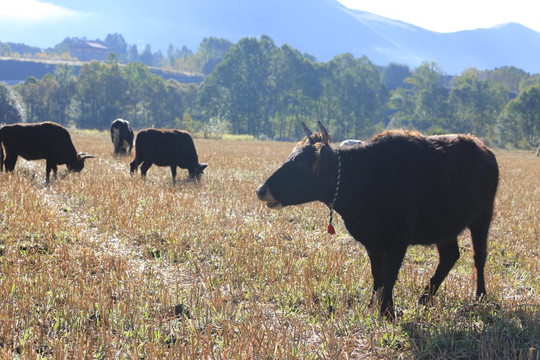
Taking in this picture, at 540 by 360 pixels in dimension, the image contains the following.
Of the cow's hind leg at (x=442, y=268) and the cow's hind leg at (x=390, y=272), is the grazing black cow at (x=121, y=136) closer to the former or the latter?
the cow's hind leg at (x=442, y=268)

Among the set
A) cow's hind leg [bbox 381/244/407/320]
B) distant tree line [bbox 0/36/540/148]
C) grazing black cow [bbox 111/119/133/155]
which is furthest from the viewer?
distant tree line [bbox 0/36/540/148]

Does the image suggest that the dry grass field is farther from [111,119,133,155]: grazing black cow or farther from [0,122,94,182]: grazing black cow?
[111,119,133,155]: grazing black cow

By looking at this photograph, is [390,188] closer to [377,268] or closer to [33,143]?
[377,268]

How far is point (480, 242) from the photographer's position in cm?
455

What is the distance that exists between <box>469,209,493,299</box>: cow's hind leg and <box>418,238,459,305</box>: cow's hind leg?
0.76 feet

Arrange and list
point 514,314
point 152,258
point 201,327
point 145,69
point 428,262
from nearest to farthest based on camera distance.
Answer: point 201,327 < point 514,314 < point 152,258 < point 428,262 < point 145,69

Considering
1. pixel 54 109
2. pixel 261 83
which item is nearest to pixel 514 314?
pixel 261 83

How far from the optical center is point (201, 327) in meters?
3.53

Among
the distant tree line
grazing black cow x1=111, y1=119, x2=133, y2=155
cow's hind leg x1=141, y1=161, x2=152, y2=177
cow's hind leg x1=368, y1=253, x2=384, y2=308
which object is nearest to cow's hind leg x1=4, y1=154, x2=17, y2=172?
cow's hind leg x1=141, y1=161, x2=152, y2=177

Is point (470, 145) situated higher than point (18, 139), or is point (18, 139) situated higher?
point (470, 145)

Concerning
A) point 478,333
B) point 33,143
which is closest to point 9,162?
point 33,143

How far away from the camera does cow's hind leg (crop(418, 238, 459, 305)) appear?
167 inches

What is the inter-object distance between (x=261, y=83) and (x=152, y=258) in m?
69.4

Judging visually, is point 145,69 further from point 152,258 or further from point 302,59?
point 152,258
